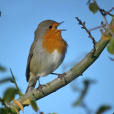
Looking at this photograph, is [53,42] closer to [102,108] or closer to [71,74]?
[71,74]

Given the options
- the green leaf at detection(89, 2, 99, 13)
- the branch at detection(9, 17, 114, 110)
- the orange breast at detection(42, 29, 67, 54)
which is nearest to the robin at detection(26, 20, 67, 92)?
the orange breast at detection(42, 29, 67, 54)

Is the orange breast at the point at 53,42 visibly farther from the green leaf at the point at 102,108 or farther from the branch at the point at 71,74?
the green leaf at the point at 102,108

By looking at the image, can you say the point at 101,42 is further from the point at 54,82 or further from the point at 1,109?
the point at 1,109

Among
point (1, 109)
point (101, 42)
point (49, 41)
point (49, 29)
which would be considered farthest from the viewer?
point (49, 29)

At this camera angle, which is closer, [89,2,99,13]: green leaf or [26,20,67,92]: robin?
[89,2,99,13]: green leaf

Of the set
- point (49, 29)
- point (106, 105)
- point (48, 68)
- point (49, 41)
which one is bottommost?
point (106, 105)

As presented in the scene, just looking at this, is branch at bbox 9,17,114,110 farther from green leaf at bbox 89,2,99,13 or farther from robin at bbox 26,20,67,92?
green leaf at bbox 89,2,99,13

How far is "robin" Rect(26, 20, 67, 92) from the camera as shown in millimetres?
3744

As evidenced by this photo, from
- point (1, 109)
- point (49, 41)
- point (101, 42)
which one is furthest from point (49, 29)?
point (1, 109)

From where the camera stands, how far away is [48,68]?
153 inches

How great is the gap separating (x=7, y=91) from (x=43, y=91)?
174cm

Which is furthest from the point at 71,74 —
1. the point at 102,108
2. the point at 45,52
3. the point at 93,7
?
the point at 102,108

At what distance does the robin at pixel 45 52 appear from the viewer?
3744 mm

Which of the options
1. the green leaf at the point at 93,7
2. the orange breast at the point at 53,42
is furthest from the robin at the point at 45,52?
the green leaf at the point at 93,7
